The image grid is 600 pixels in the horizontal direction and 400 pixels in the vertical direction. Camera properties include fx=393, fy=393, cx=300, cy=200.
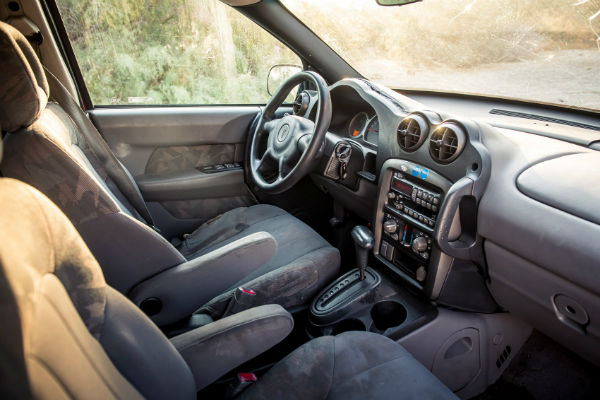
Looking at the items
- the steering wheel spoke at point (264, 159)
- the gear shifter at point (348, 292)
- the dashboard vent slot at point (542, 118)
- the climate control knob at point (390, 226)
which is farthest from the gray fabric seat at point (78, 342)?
the steering wheel spoke at point (264, 159)

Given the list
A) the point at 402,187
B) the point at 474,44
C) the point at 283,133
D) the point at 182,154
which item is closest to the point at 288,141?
the point at 283,133

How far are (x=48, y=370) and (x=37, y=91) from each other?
2.11ft

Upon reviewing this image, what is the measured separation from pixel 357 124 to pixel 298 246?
2.52ft

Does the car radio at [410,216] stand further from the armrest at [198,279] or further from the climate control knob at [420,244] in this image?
the armrest at [198,279]

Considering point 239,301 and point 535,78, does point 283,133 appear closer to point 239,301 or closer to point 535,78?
point 239,301

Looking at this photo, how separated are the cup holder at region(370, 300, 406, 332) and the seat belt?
3.48 feet

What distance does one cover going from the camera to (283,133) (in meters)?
2.04

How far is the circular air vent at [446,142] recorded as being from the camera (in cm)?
134

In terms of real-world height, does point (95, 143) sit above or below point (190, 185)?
above

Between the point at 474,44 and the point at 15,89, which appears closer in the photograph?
the point at 15,89

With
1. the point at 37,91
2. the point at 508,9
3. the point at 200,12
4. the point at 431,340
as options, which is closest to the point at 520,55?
the point at 508,9

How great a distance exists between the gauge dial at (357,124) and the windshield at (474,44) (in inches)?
12.3

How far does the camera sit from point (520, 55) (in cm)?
171

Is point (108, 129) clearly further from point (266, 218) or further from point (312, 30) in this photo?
point (312, 30)
